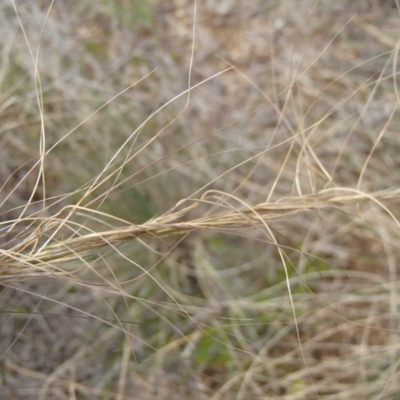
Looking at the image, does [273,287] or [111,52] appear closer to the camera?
[273,287]

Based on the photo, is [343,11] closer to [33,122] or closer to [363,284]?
[363,284]

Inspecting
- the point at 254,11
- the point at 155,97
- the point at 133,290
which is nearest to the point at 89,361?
the point at 133,290

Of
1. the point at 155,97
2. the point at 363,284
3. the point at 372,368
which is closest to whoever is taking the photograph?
the point at 372,368

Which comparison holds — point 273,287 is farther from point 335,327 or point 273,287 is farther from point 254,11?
point 254,11

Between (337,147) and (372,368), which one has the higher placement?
(337,147)

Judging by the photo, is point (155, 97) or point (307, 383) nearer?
point (307, 383)

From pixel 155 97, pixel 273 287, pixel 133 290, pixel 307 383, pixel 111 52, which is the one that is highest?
pixel 111 52

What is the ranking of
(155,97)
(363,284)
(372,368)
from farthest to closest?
1. (155,97)
2. (363,284)
3. (372,368)

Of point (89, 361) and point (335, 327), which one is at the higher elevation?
point (89, 361)

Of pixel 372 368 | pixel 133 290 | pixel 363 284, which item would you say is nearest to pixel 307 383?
pixel 372 368
